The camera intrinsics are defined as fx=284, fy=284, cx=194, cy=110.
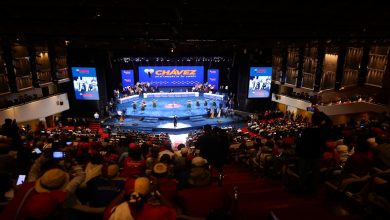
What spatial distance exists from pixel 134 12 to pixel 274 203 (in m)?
7.26

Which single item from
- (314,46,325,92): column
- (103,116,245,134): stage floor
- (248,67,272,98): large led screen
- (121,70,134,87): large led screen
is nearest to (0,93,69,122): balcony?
(103,116,245,134): stage floor

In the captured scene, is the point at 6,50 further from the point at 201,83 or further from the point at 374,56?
the point at 374,56

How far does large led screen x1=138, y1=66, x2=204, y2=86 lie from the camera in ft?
109

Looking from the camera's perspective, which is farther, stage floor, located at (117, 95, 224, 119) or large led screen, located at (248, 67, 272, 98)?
large led screen, located at (248, 67, 272, 98)

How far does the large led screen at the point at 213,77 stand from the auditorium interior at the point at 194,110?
12 centimetres

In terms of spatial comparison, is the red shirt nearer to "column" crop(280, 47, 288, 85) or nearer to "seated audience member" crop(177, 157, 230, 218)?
"seated audience member" crop(177, 157, 230, 218)

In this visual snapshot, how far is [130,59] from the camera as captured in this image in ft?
101

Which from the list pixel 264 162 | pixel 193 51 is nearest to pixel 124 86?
pixel 193 51

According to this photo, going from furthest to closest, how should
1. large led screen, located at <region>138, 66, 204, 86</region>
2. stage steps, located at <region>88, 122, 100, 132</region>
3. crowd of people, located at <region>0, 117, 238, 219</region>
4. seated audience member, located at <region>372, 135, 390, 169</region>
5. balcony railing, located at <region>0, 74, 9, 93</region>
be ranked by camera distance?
1. large led screen, located at <region>138, 66, 204, 86</region>
2. stage steps, located at <region>88, 122, 100, 132</region>
3. balcony railing, located at <region>0, 74, 9, 93</region>
4. seated audience member, located at <region>372, 135, 390, 169</region>
5. crowd of people, located at <region>0, 117, 238, 219</region>

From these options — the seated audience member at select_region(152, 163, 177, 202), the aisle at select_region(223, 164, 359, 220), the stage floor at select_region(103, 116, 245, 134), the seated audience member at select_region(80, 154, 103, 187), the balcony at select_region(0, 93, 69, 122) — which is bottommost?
the stage floor at select_region(103, 116, 245, 134)

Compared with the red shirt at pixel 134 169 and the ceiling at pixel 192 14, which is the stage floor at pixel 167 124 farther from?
the red shirt at pixel 134 169

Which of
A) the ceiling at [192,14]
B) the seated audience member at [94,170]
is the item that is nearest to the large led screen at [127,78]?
the ceiling at [192,14]

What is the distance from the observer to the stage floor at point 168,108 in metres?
26.8

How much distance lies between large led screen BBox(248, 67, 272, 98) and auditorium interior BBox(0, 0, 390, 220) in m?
0.15
